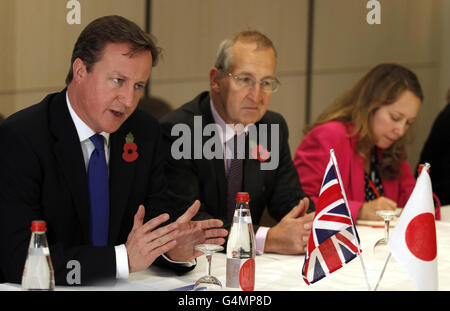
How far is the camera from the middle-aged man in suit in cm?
174

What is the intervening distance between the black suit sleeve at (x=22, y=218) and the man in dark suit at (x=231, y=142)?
2.45ft

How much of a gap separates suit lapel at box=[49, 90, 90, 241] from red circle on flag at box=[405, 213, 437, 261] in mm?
1033

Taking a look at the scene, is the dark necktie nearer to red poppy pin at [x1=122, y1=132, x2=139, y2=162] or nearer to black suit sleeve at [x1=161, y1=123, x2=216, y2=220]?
black suit sleeve at [x1=161, y1=123, x2=216, y2=220]

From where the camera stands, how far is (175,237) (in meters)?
1.75

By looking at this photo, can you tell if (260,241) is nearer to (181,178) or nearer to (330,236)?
(181,178)

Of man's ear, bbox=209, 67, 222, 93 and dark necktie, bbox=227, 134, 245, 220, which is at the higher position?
man's ear, bbox=209, 67, 222, 93

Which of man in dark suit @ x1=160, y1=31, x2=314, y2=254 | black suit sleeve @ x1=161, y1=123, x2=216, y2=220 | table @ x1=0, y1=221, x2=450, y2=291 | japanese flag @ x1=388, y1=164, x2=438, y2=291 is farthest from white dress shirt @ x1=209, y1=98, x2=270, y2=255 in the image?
japanese flag @ x1=388, y1=164, x2=438, y2=291

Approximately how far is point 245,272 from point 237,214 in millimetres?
170

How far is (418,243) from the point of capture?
1.56 meters

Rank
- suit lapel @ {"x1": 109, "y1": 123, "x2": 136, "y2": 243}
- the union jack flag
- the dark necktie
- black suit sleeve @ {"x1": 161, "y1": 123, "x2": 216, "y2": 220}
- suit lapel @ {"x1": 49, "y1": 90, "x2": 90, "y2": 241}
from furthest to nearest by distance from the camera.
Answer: the dark necktie, black suit sleeve @ {"x1": 161, "y1": 123, "x2": 216, "y2": 220}, suit lapel @ {"x1": 109, "y1": 123, "x2": 136, "y2": 243}, suit lapel @ {"x1": 49, "y1": 90, "x2": 90, "y2": 241}, the union jack flag

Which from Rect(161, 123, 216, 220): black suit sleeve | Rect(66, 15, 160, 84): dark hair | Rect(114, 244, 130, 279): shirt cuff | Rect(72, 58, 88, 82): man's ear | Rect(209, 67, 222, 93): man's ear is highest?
Rect(66, 15, 160, 84): dark hair

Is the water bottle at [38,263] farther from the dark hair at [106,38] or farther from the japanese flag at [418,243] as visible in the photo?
the japanese flag at [418,243]

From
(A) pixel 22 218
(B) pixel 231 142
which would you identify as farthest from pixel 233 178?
(A) pixel 22 218
